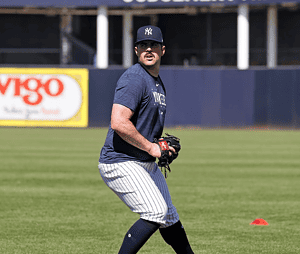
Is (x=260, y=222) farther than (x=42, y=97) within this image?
No

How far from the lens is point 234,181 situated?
10414 mm

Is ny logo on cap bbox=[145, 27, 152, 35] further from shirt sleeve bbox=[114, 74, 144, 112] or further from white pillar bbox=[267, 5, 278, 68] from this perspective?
white pillar bbox=[267, 5, 278, 68]

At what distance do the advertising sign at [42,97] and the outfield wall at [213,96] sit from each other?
1.95 feet

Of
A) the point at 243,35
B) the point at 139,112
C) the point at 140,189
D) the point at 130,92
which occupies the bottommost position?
the point at 140,189

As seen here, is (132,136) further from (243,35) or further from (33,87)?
(243,35)

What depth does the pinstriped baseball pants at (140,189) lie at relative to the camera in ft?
14.7

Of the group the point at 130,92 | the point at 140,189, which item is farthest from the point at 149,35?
the point at 140,189

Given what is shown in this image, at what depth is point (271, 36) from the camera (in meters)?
29.6

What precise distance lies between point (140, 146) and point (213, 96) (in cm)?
1976

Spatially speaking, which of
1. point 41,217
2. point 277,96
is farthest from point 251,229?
point 277,96

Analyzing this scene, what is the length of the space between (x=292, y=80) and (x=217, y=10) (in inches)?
311

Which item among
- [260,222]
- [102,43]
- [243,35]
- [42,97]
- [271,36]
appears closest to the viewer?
[260,222]

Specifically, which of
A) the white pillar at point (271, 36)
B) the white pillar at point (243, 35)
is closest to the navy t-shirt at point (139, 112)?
the white pillar at point (243, 35)

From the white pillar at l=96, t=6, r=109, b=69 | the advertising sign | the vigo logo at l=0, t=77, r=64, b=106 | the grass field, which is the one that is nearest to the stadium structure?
the white pillar at l=96, t=6, r=109, b=69
